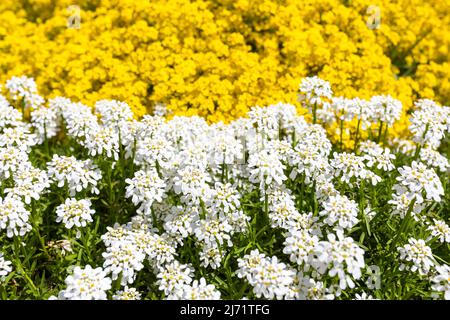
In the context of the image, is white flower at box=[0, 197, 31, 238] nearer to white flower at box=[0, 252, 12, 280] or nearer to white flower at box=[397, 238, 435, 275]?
white flower at box=[0, 252, 12, 280]

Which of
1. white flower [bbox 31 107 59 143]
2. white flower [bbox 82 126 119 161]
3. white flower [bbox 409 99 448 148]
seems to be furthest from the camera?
white flower [bbox 31 107 59 143]

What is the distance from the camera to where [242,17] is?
734cm

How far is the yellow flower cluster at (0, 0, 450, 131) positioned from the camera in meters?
6.59

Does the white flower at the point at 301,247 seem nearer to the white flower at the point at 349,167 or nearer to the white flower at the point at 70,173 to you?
the white flower at the point at 349,167

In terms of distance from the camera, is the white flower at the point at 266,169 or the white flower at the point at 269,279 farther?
the white flower at the point at 266,169

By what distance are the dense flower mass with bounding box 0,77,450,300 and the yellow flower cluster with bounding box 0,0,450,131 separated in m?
1.27

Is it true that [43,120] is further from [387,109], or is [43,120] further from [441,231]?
[441,231]

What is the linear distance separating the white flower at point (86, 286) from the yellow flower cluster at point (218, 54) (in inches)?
119

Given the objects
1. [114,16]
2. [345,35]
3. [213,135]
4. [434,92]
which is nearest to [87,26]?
[114,16]

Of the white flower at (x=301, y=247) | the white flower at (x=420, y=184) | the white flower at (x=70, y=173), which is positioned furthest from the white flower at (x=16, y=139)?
the white flower at (x=420, y=184)

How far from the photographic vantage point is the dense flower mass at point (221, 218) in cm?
403

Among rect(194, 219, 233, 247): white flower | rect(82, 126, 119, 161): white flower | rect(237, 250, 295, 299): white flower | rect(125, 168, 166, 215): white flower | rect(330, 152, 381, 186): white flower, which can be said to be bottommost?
rect(237, 250, 295, 299): white flower

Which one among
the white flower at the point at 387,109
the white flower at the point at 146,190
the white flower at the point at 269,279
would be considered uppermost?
the white flower at the point at 387,109

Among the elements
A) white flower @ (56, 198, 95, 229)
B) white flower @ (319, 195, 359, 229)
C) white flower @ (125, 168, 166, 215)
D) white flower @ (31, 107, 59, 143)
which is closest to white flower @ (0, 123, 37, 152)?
white flower @ (31, 107, 59, 143)
